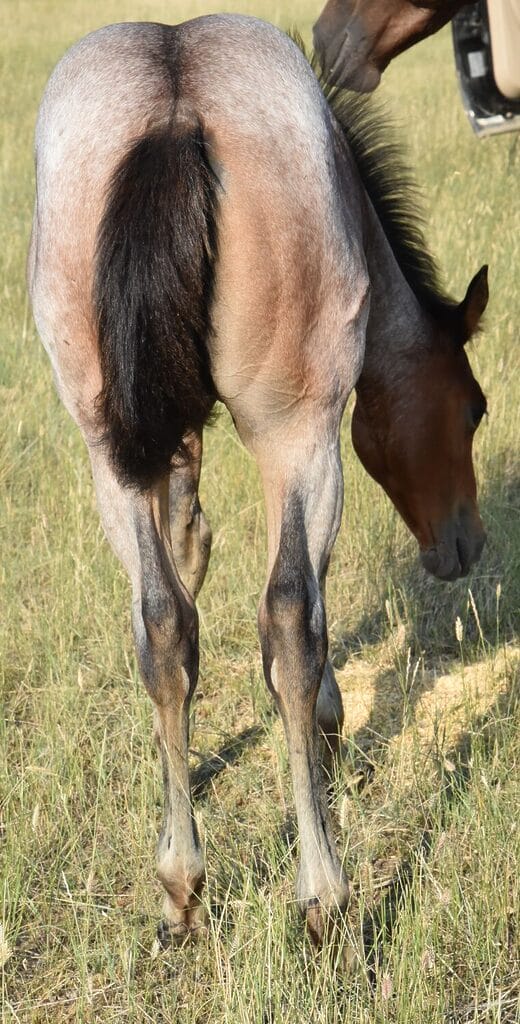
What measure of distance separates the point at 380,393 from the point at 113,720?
4.38ft

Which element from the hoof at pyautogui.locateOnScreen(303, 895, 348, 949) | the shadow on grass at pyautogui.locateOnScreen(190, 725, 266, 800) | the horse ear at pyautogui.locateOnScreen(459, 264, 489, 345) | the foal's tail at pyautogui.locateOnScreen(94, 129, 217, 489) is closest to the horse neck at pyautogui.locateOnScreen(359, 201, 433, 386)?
the horse ear at pyautogui.locateOnScreen(459, 264, 489, 345)

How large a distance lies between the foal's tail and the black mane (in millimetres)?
932

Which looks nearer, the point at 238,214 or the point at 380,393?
the point at 238,214

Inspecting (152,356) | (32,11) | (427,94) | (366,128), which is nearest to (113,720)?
(152,356)

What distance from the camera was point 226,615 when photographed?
14.4 feet

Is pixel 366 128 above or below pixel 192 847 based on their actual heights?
above

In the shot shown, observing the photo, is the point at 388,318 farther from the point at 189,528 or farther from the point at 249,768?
the point at 249,768

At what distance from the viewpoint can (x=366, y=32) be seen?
13.7 feet

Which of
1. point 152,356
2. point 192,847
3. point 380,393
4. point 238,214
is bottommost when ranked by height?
point 192,847

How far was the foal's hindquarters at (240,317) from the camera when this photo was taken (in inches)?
96.3

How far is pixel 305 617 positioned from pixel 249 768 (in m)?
1.11

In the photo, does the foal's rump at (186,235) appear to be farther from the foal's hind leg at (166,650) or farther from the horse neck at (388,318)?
the horse neck at (388,318)

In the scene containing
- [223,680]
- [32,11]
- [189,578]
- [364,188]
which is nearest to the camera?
[364,188]

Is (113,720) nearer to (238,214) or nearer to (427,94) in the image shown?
(238,214)
